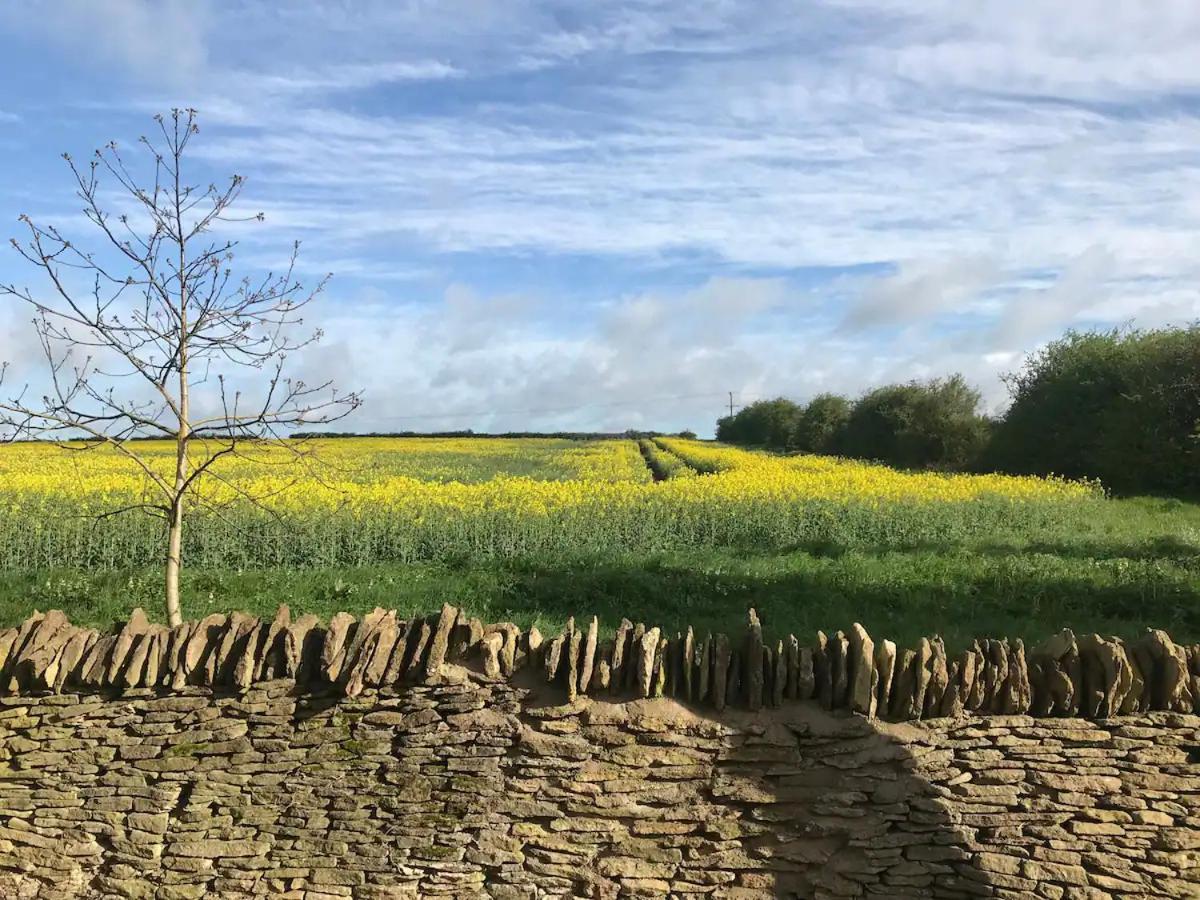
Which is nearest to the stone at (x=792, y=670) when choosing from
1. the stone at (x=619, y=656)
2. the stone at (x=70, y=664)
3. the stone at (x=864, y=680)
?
the stone at (x=864, y=680)

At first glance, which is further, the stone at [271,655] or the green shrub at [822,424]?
the green shrub at [822,424]

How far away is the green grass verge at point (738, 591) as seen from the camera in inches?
395

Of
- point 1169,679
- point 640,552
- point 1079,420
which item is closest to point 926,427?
point 1079,420

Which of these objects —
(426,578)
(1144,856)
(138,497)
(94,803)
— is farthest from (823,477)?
(94,803)

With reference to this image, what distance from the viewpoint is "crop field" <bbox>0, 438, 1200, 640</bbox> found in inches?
420

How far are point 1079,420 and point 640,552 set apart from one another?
83.1 ft

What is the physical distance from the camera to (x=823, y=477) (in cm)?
2342

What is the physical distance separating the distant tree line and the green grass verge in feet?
43.2

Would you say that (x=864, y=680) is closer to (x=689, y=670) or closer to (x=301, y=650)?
(x=689, y=670)

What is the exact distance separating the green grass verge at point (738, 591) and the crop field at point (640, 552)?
0.05 meters

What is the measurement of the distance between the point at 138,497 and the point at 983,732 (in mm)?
19185

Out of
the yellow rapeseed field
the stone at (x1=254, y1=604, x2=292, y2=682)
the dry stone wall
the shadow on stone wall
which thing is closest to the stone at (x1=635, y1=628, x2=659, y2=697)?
the dry stone wall

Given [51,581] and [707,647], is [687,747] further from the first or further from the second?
[51,581]

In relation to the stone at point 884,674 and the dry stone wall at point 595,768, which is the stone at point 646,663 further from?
the stone at point 884,674
